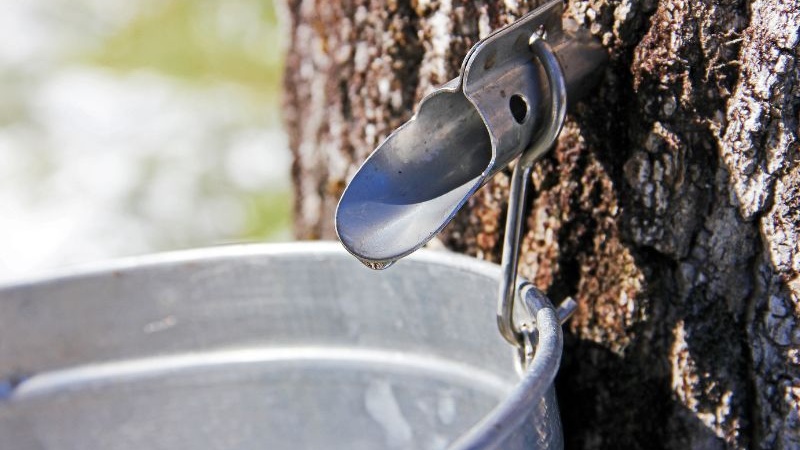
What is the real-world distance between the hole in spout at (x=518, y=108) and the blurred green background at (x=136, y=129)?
193 cm

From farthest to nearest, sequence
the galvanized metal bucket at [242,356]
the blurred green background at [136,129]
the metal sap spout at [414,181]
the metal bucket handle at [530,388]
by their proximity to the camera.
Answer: the blurred green background at [136,129] → the galvanized metal bucket at [242,356] → the metal sap spout at [414,181] → the metal bucket handle at [530,388]

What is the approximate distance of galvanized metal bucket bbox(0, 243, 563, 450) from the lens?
1074 mm

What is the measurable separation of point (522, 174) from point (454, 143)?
75mm

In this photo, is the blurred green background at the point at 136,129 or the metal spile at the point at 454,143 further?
the blurred green background at the point at 136,129

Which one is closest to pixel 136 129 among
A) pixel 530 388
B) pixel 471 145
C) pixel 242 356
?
pixel 242 356

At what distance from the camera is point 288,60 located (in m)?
1.68

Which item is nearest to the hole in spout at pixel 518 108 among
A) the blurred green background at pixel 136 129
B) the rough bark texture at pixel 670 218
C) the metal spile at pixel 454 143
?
the metal spile at pixel 454 143

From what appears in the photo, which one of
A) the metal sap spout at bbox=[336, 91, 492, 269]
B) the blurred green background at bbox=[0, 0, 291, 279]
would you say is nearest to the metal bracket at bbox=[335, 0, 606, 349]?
the metal sap spout at bbox=[336, 91, 492, 269]

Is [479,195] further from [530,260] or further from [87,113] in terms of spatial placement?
[87,113]

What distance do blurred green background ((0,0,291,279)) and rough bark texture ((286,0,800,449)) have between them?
69.4 inches

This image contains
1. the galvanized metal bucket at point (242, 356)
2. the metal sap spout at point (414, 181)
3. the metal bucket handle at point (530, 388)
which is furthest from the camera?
the galvanized metal bucket at point (242, 356)

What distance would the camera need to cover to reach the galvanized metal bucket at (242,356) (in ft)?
3.52

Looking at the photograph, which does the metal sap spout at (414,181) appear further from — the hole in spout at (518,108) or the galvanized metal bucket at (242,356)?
the galvanized metal bucket at (242,356)

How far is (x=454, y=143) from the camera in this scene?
2.96 ft
